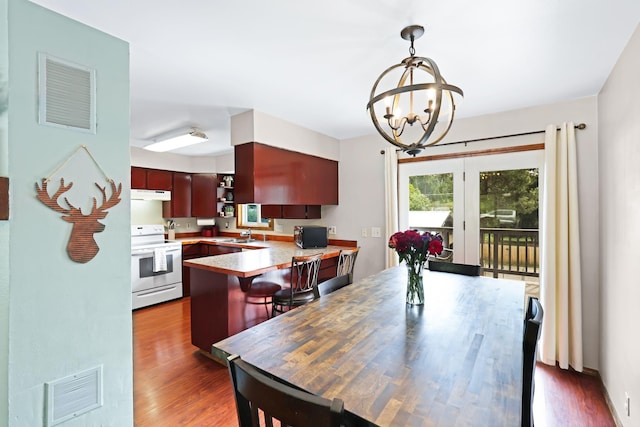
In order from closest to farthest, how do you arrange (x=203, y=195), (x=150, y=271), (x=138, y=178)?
(x=150, y=271)
(x=138, y=178)
(x=203, y=195)

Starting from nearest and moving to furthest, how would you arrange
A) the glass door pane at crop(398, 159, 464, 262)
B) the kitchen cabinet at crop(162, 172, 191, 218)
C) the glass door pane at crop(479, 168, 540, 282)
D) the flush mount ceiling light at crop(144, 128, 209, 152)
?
the glass door pane at crop(479, 168, 540, 282) → the glass door pane at crop(398, 159, 464, 262) → the flush mount ceiling light at crop(144, 128, 209, 152) → the kitchen cabinet at crop(162, 172, 191, 218)

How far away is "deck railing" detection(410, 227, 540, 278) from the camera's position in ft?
Result: 9.50

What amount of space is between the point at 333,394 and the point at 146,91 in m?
2.58

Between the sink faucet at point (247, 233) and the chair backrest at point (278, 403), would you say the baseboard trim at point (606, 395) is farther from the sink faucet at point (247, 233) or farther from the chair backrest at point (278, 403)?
the sink faucet at point (247, 233)

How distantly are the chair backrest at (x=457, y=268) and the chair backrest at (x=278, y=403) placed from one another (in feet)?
6.87

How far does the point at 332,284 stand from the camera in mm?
2021

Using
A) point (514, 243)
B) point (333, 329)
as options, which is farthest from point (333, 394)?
point (514, 243)

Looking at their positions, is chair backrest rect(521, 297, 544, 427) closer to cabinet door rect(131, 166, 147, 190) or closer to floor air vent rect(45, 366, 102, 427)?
floor air vent rect(45, 366, 102, 427)

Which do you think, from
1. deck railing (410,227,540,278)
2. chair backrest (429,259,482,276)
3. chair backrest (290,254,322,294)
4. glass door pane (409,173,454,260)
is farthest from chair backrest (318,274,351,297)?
deck railing (410,227,540,278)

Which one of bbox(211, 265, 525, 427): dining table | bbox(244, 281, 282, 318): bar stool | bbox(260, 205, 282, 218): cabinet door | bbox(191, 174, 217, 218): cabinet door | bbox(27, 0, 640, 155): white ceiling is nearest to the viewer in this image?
bbox(211, 265, 525, 427): dining table

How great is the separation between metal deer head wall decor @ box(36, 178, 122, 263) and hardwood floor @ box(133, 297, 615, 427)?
1.23 m

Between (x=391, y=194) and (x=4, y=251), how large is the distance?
10.1 ft

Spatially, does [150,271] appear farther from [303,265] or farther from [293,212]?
[303,265]

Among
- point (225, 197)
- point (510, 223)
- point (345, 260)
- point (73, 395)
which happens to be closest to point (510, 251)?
point (510, 223)
